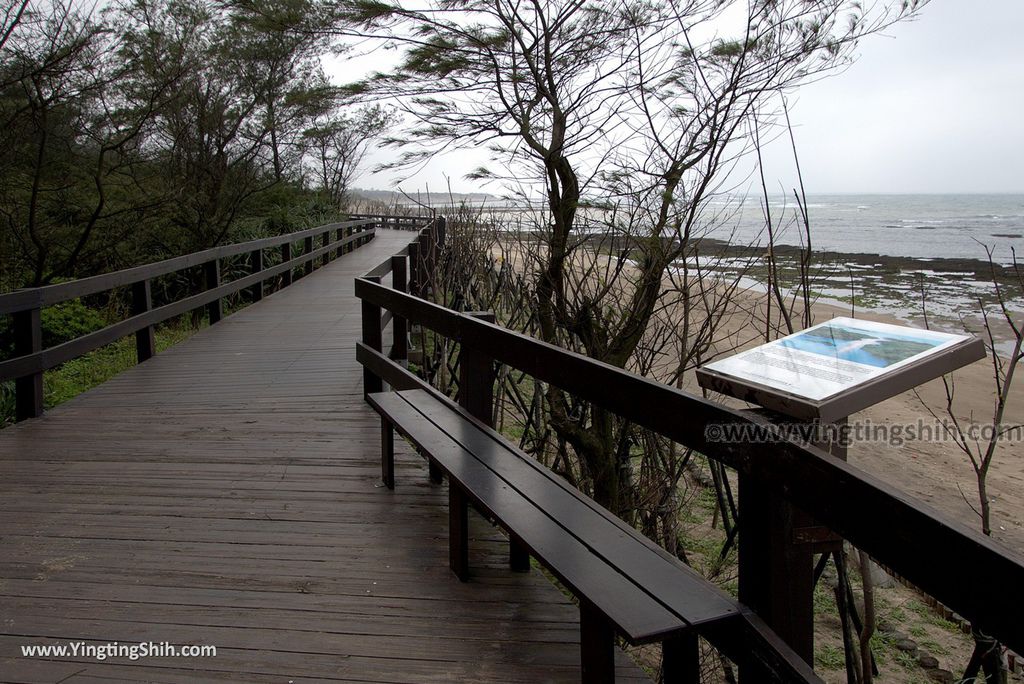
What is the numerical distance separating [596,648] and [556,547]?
30cm

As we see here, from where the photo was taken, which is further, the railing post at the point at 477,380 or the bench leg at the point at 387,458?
the bench leg at the point at 387,458

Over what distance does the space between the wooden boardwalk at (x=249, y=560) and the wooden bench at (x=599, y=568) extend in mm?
332

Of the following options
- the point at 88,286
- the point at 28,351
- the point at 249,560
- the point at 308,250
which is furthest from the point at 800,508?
the point at 308,250

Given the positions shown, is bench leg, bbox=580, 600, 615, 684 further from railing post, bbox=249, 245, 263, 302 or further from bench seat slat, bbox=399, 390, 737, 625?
railing post, bbox=249, 245, 263, 302

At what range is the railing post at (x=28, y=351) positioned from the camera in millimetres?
5473

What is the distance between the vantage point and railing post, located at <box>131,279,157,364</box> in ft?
24.3

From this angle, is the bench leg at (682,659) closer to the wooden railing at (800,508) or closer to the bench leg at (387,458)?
the wooden railing at (800,508)

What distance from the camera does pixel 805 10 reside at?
598 centimetres

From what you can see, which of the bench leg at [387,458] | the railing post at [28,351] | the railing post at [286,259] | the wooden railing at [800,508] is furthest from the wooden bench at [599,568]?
the railing post at [286,259]

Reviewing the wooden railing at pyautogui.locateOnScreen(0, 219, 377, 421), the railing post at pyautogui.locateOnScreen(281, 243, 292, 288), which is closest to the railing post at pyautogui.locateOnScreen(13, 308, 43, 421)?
the wooden railing at pyautogui.locateOnScreen(0, 219, 377, 421)

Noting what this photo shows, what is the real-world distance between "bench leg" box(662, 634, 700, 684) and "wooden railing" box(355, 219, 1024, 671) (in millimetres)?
228

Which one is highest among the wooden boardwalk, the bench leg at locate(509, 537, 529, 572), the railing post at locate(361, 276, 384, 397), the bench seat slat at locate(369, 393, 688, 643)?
the railing post at locate(361, 276, 384, 397)

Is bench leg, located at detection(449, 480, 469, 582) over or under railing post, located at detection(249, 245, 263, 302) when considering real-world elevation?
under

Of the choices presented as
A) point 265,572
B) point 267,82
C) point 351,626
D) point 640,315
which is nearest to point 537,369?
point 351,626
